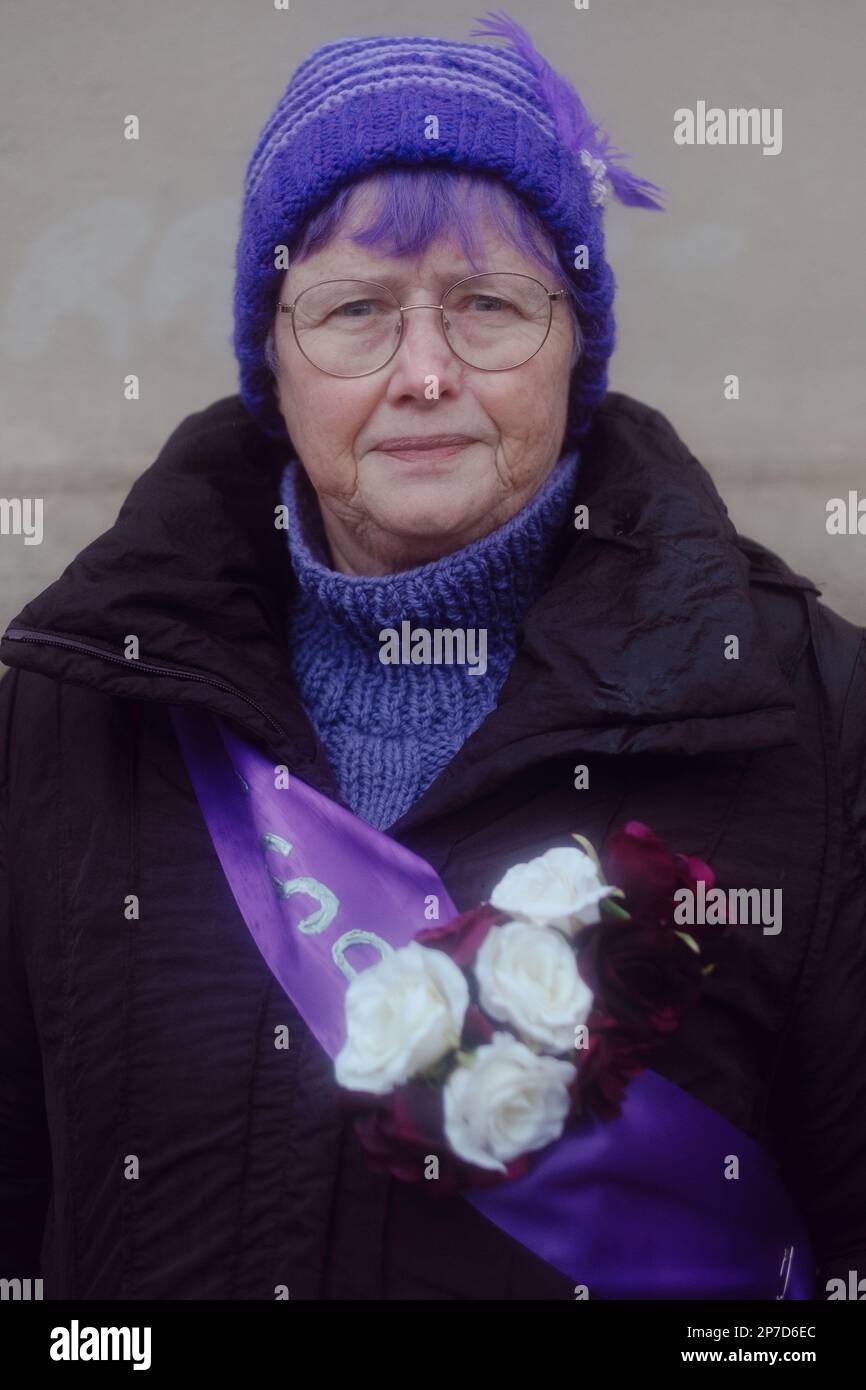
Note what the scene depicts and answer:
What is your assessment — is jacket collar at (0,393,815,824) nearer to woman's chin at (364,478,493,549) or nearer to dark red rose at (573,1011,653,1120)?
woman's chin at (364,478,493,549)

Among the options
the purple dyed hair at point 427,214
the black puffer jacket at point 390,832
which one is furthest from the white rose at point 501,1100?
the purple dyed hair at point 427,214

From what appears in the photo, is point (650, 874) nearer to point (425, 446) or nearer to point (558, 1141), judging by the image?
point (558, 1141)

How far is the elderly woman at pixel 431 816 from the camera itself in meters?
1.68

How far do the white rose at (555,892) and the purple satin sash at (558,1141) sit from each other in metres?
0.12

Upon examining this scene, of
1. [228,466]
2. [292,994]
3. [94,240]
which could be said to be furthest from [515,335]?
[94,240]

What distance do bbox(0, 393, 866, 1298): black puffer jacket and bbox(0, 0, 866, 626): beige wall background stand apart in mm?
725

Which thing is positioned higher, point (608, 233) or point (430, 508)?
point (608, 233)

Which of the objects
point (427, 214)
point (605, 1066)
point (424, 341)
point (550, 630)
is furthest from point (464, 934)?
point (427, 214)

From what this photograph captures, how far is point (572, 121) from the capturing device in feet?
6.70

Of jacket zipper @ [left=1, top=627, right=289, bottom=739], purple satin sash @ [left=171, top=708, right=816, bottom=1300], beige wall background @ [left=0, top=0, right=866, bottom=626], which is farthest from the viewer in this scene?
beige wall background @ [left=0, top=0, right=866, bottom=626]

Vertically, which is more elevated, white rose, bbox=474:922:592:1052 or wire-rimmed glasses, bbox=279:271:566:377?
wire-rimmed glasses, bbox=279:271:566:377

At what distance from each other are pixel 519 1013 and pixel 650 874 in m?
0.22

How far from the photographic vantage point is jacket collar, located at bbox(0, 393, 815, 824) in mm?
1747

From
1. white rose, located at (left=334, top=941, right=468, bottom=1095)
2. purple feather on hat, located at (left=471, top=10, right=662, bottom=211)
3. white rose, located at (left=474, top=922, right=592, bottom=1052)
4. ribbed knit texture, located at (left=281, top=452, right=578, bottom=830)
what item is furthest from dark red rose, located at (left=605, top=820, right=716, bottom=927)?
purple feather on hat, located at (left=471, top=10, right=662, bottom=211)
